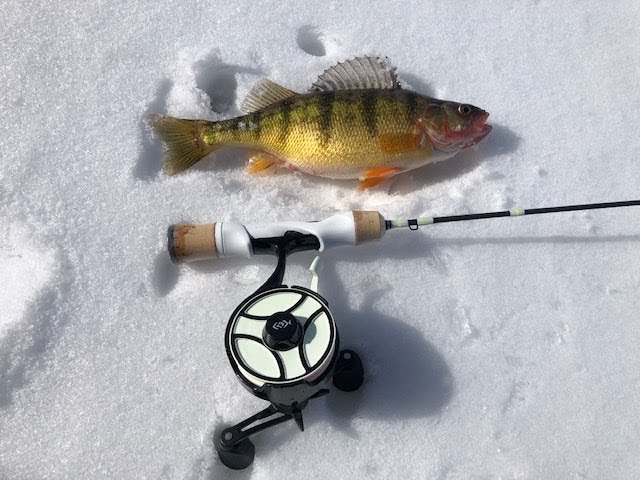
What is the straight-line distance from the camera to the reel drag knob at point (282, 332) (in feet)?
4.67

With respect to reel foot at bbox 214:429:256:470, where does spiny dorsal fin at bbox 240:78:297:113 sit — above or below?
above

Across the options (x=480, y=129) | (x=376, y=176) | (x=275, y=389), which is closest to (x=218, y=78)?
(x=376, y=176)

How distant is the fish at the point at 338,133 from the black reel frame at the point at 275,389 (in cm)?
38

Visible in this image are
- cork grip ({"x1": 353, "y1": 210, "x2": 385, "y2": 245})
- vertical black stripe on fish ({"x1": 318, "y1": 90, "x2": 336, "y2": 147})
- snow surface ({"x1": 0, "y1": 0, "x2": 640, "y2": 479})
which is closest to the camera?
snow surface ({"x1": 0, "y1": 0, "x2": 640, "y2": 479})

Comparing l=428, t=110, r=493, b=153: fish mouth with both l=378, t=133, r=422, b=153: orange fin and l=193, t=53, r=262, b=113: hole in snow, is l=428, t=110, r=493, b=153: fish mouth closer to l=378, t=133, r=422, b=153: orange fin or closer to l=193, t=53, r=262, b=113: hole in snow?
l=378, t=133, r=422, b=153: orange fin

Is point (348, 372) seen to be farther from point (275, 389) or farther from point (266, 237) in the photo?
point (266, 237)

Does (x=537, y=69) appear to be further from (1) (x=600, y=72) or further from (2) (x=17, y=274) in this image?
(2) (x=17, y=274)

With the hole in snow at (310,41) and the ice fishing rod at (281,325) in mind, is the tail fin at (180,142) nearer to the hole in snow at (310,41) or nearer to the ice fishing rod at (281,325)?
the ice fishing rod at (281,325)

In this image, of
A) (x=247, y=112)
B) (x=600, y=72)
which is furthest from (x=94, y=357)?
(x=600, y=72)

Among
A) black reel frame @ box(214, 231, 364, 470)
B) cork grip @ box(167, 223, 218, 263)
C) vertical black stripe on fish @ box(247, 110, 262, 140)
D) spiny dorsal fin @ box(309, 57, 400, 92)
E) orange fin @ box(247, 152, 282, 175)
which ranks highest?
spiny dorsal fin @ box(309, 57, 400, 92)

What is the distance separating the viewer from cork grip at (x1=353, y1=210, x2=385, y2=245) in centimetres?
175

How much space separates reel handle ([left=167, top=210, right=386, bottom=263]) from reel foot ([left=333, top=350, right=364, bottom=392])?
335 millimetres

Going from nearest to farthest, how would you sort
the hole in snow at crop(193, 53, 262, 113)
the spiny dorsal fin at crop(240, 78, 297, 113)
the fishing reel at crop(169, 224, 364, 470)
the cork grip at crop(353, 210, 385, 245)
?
1. the fishing reel at crop(169, 224, 364, 470)
2. the cork grip at crop(353, 210, 385, 245)
3. the spiny dorsal fin at crop(240, 78, 297, 113)
4. the hole in snow at crop(193, 53, 262, 113)

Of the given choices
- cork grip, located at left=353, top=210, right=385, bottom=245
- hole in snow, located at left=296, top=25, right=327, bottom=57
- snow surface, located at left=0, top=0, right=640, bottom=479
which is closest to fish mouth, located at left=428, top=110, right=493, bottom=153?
snow surface, located at left=0, top=0, right=640, bottom=479
